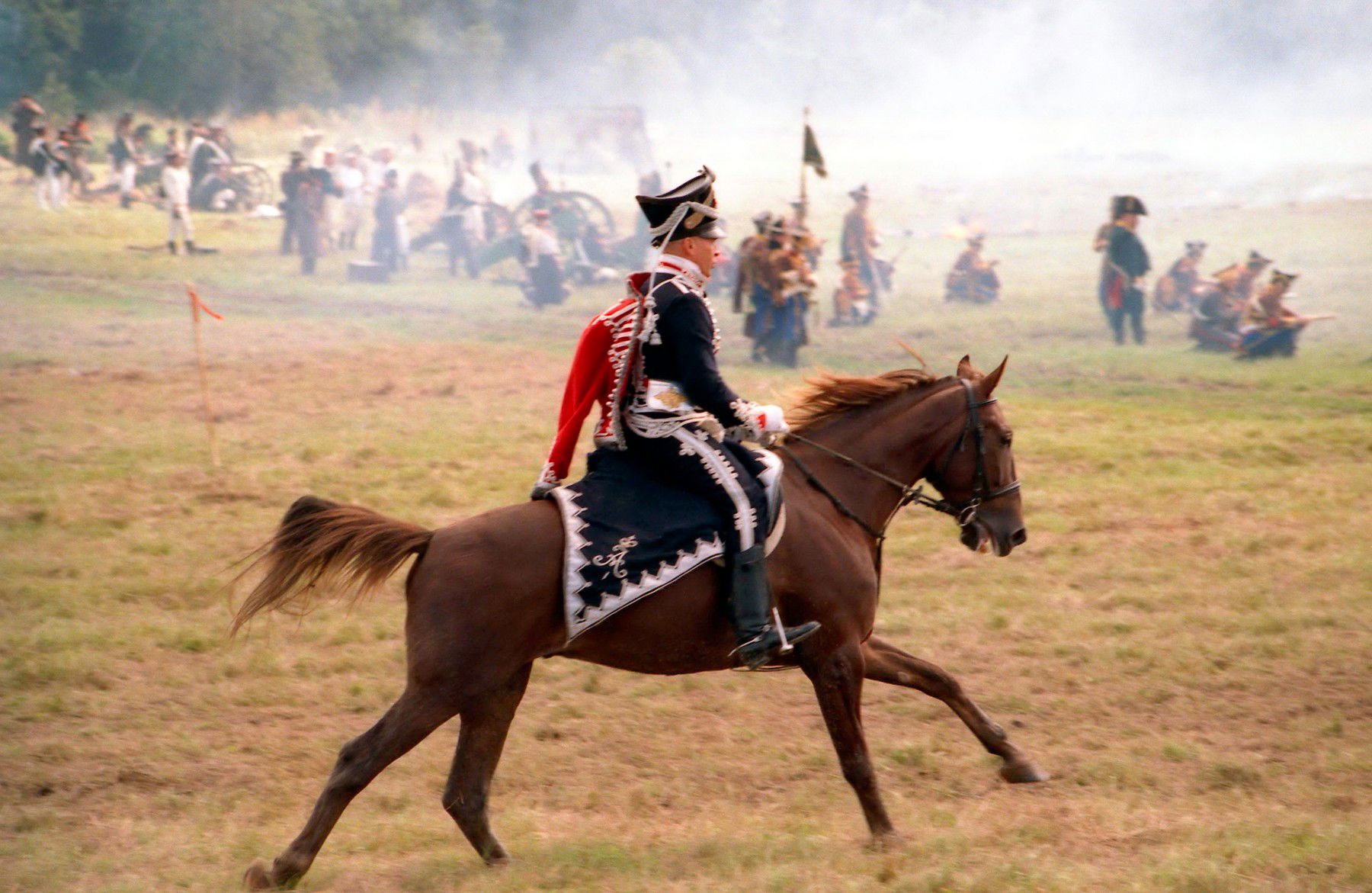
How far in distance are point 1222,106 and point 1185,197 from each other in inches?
341

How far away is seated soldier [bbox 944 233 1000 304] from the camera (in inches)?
897

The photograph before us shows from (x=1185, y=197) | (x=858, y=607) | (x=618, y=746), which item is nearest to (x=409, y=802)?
(x=618, y=746)

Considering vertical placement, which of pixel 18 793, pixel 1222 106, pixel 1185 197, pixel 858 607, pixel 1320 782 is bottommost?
pixel 18 793

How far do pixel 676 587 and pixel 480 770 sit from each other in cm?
104

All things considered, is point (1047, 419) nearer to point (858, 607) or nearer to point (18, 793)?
point (858, 607)

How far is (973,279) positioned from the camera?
22.9 meters

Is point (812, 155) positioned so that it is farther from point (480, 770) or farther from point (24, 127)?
point (24, 127)

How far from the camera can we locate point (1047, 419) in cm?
1356

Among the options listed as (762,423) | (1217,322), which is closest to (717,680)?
(762,423)

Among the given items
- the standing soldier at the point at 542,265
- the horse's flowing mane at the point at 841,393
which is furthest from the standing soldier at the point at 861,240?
the horse's flowing mane at the point at 841,393

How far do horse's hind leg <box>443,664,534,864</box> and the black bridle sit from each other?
1.44m

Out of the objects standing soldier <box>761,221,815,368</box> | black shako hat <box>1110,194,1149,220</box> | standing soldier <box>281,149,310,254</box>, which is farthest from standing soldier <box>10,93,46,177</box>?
black shako hat <box>1110,194,1149,220</box>

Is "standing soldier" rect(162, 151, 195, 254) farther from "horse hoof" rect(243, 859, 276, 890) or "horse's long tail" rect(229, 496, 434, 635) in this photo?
"horse hoof" rect(243, 859, 276, 890)

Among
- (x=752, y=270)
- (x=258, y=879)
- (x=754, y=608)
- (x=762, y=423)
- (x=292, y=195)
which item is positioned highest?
(x=292, y=195)
